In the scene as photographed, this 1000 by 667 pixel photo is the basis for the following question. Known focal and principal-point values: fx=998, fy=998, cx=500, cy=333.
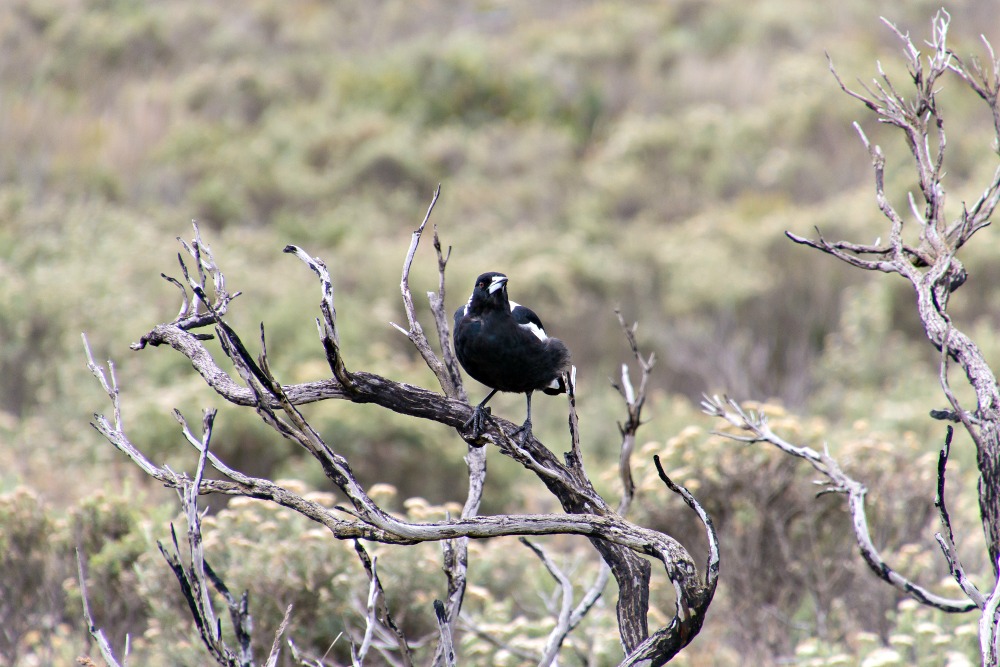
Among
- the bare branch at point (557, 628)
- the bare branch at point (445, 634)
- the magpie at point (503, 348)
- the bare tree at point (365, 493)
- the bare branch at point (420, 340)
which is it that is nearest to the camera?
the bare tree at point (365, 493)

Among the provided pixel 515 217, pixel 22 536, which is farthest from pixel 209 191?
pixel 22 536

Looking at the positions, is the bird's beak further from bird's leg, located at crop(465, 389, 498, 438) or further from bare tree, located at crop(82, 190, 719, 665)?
bird's leg, located at crop(465, 389, 498, 438)

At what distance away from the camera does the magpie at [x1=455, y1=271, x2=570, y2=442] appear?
292 cm

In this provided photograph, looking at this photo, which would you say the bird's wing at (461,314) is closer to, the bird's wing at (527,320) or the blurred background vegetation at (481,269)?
the bird's wing at (527,320)

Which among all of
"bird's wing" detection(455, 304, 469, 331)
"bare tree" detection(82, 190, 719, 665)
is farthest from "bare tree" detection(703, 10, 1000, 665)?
"bird's wing" detection(455, 304, 469, 331)

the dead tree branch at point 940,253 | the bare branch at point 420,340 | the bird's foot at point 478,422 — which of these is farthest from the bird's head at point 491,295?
the dead tree branch at point 940,253

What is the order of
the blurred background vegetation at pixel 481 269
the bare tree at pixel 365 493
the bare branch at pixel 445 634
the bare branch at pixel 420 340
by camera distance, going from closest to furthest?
the bare tree at pixel 365 493 < the bare branch at pixel 445 634 < the bare branch at pixel 420 340 < the blurred background vegetation at pixel 481 269

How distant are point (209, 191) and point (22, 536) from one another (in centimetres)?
1002

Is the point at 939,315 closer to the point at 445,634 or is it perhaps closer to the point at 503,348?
the point at 503,348

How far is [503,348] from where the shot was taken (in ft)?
9.57

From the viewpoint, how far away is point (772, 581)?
495 centimetres

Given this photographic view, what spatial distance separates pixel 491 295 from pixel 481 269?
7924 millimetres

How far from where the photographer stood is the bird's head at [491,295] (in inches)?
119

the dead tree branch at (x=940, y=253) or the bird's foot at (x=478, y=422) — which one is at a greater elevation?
the dead tree branch at (x=940, y=253)
